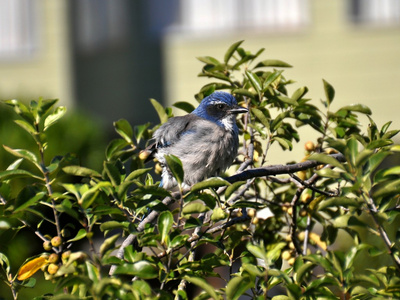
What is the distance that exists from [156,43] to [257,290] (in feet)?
27.1

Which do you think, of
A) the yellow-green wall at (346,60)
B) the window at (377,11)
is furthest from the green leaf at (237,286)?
the window at (377,11)

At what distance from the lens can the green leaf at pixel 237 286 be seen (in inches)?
67.1

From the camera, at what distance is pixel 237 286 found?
1.72 meters

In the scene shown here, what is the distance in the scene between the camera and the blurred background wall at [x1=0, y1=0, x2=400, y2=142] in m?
9.44

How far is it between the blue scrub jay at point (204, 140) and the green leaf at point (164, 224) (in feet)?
4.23

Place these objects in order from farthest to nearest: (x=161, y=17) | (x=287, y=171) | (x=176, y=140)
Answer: (x=161, y=17) < (x=176, y=140) < (x=287, y=171)

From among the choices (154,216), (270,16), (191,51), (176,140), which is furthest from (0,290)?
(270,16)

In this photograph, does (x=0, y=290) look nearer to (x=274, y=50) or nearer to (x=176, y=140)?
(x=176, y=140)

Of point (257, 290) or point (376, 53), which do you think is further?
point (376, 53)

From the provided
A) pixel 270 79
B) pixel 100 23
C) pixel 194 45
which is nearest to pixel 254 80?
pixel 270 79

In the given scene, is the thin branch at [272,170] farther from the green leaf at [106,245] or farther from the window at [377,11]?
the window at [377,11]

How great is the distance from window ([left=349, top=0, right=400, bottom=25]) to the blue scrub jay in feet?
21.9

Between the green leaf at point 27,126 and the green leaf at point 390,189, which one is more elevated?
the green leaf at point 27,126

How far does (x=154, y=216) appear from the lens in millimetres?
1978
